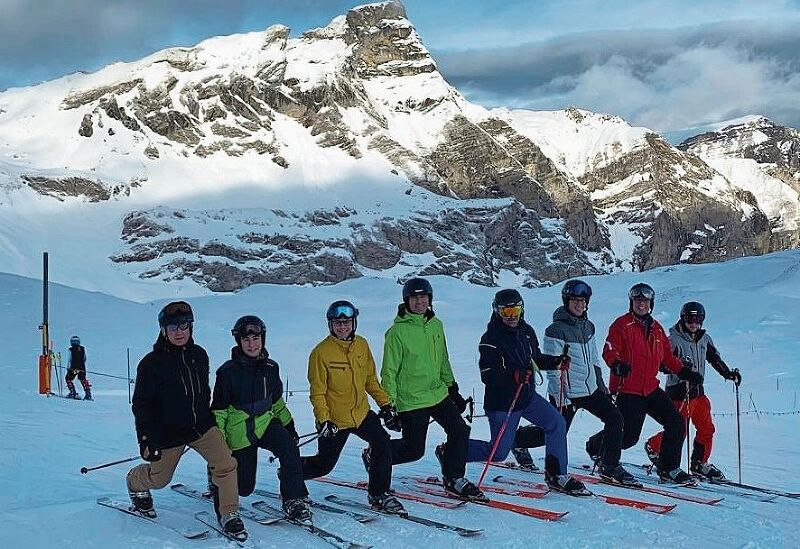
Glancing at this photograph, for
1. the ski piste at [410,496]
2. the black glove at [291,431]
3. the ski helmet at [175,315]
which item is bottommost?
the ski piste at [410,496]

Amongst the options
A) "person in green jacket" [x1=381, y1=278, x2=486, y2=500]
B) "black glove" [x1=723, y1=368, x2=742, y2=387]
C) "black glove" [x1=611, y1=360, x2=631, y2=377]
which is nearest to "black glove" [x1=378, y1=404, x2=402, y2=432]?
"person in green jacket" [x1=381, y1=278, x2=486, y2=500]

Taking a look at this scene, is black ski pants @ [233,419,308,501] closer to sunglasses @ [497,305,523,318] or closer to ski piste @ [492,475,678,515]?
sunglasses @ [497,305,523,318]

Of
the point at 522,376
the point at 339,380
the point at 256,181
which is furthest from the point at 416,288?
the point at 256,181

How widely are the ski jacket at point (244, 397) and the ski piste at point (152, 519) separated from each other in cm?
70

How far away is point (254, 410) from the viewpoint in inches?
247

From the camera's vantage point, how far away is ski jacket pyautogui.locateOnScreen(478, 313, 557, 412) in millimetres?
7270

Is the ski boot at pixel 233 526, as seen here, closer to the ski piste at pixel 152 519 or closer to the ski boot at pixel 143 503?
the ski piste at pixel 152 519

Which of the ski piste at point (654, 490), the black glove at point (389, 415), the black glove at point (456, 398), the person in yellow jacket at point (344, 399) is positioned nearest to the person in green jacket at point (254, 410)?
the person in yellow jacket at point (344, 399)

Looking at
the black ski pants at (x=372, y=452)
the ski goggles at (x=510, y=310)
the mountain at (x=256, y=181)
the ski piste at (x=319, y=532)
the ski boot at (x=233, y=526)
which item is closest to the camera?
the ski piste at (x=319, y=532)

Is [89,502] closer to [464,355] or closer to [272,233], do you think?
[464,355]

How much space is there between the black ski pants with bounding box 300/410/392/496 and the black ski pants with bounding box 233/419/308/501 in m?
0.36

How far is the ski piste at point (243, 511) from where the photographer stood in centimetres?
622

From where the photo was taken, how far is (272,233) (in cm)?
12812

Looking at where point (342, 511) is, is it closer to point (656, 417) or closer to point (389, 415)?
point (389, 415)
